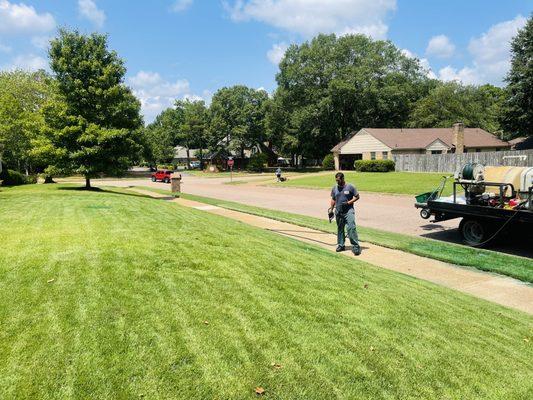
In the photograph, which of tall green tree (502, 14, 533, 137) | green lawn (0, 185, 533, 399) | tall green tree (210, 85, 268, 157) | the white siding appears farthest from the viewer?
tall green tree (210, 85, 268, 157)

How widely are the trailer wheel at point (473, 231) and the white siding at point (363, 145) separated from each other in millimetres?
42539

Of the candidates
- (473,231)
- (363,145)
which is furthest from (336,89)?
(473,231)

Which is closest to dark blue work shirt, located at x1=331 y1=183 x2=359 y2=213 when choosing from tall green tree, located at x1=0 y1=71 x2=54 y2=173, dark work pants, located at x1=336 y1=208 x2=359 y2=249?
dark work pants, located at x1=336 y1=208 x2=359 y2=249

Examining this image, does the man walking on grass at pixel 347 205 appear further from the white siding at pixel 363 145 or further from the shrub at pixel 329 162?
the shrub at pixel 329 162

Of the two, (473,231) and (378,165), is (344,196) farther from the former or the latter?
(378,165)

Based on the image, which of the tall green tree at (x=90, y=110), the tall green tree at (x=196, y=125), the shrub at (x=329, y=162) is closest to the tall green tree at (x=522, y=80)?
the shrub at (x=329, y=162)

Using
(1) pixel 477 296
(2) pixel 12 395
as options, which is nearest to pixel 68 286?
(2) pixel 12 395

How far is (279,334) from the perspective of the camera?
14.7ft

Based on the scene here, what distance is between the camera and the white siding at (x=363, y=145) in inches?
2124

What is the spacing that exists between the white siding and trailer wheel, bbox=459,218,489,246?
140ft

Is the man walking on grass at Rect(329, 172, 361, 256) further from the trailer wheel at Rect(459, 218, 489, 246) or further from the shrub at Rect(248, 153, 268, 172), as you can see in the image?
the shrub at Rect(248, 153, 268, 172)

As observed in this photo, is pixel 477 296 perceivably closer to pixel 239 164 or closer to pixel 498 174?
pixel 498 174

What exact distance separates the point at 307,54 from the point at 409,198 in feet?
149

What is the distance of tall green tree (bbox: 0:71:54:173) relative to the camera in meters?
31.1
